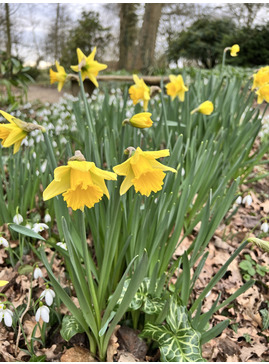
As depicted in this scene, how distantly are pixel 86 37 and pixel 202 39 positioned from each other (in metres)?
5.44

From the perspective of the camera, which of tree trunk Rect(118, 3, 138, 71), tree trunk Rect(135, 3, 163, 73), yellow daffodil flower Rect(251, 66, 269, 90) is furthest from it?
tree trunk Rect(118, 3, 138, 71)

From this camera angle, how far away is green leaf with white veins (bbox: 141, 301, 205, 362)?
3.74 ft

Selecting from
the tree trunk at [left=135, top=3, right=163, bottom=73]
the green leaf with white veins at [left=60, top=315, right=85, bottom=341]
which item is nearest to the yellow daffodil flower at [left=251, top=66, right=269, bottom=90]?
the green leaf with white veins at [left=60, top=315, right=85, bottom=341]

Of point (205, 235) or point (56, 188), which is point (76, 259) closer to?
point (56, 188)

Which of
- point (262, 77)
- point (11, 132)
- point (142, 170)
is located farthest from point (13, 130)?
point (262, 77)

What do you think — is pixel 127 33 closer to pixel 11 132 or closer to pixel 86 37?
pixel 86 37

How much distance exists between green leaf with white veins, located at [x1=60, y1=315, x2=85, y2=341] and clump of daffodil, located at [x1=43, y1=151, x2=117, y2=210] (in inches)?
25.7

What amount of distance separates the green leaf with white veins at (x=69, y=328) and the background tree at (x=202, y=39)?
13185 millimetres

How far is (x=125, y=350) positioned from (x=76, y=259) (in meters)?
0.51

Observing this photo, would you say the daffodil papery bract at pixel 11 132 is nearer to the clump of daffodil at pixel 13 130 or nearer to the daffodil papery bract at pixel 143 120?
the clump of daffodil at pixel 13 130

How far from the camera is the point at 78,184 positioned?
87cm

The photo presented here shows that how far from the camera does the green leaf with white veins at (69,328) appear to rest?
1.27m

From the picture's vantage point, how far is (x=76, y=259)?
3.93 feet

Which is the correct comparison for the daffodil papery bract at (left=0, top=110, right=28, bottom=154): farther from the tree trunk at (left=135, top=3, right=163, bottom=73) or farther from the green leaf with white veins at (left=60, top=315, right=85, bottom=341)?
the tree trunk at (left=135, top=3, right=163, bottom=73)
